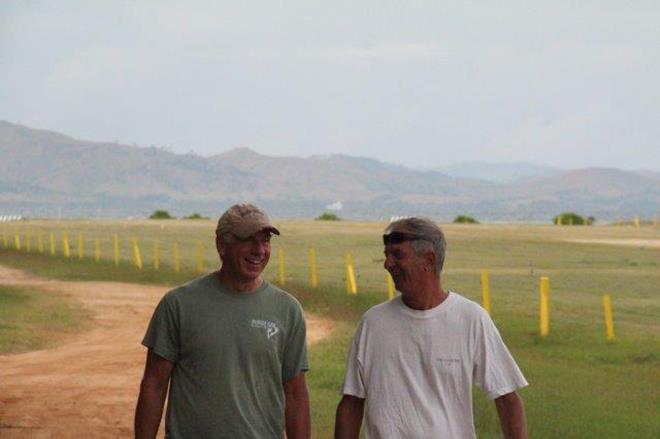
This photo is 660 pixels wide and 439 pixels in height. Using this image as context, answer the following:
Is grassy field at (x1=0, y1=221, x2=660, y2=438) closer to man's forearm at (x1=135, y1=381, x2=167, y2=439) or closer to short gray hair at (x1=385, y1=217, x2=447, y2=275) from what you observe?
man's forearm at (x1=135, y1=381, x2=167, y2=439)

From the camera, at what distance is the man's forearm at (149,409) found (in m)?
7.70

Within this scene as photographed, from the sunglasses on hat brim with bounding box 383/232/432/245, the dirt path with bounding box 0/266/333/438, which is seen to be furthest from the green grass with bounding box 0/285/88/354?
the sunglasses on hat brim with bounding box 383/232/432/245

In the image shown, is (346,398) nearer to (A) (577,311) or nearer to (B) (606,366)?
(B) (606,366)

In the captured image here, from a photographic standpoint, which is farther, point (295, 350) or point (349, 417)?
point (295, 350)

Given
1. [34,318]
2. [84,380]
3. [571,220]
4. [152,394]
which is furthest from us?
[571,220]

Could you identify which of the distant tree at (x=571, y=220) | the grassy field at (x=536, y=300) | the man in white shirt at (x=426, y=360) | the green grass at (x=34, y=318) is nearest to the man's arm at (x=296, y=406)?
the man in white shirt at (x=426, y=360)

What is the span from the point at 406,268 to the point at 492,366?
0.52 m

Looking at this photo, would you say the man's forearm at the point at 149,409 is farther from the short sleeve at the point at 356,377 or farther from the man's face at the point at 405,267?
the man's face at the point at 405,267

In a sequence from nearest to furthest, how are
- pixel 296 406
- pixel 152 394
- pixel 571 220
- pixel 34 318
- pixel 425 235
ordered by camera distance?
pixel 425 235 < pixel 152 394 < pixel 296 406 < pixel 34 318 < pixel 571 220

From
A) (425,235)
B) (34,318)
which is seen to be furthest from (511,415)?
(34,318)

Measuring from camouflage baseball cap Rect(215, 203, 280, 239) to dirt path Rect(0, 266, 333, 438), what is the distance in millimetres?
9069

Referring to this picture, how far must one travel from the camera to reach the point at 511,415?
22.7 ft

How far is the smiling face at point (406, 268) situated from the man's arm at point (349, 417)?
1.66 ft

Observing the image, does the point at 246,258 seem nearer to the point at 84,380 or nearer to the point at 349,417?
the point at 349,417
